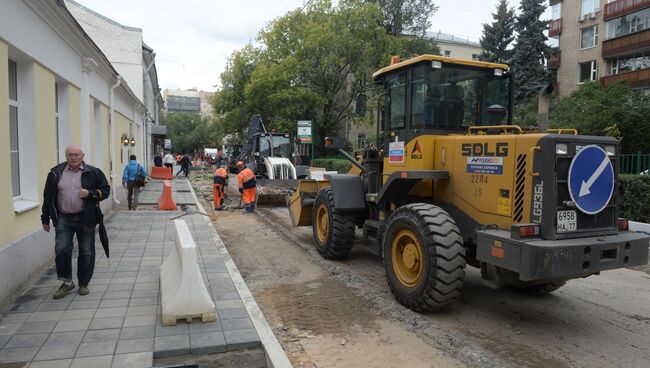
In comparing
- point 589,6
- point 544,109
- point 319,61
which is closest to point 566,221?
point 544,109

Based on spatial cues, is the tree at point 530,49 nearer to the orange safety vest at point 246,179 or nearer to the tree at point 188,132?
the orange safety vest at point 246,179

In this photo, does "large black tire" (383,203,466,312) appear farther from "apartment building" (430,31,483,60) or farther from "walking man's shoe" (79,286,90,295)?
"apartment building" (430,31,483,60)

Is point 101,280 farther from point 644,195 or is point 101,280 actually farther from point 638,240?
point 644,195

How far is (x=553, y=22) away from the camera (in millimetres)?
34750

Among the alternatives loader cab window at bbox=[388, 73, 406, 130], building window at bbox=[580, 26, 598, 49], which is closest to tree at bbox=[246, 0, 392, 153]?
building window at bbox=[580, 26, 598, 49]

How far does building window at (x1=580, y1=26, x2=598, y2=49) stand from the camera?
31.9 metres

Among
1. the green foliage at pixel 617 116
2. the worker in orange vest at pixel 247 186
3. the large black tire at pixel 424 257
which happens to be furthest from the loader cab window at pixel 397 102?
the green foliage at pixel 617 116

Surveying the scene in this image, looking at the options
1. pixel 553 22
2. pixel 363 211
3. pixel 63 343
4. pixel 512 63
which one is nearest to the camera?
pixel 63 343

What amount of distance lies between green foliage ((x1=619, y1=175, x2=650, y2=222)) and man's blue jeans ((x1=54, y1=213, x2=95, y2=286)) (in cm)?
1015

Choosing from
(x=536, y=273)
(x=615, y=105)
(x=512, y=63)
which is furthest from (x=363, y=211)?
(x=512, y=63)

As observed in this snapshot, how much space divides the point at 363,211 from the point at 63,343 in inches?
193

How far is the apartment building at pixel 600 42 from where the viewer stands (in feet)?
92.3

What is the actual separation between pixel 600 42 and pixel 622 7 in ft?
8.10

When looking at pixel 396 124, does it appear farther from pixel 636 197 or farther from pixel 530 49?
pixel 530 49
